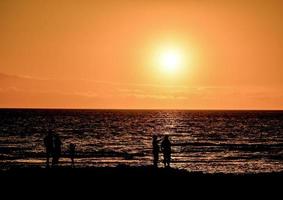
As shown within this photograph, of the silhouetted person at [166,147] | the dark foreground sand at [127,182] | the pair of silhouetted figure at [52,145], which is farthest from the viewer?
the silhouetted person at [166,147]

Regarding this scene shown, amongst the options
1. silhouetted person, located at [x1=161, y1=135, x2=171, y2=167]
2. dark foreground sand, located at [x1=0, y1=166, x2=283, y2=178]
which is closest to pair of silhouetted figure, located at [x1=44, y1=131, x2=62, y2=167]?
dark foreground sand, located at [x1=0, y1=166, x2=283, y2=178]

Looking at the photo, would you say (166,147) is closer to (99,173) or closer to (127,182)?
(99,173)

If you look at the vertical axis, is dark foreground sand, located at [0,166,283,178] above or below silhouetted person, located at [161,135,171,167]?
below

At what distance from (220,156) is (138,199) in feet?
113

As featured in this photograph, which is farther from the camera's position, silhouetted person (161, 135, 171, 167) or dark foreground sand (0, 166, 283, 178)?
silhouetted person (161, 135, 171, 167)

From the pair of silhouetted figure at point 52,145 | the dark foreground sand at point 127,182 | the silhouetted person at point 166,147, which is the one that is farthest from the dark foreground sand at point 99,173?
the silhouetted person at point 166,147

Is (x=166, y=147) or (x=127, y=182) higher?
(x=166, y=147)

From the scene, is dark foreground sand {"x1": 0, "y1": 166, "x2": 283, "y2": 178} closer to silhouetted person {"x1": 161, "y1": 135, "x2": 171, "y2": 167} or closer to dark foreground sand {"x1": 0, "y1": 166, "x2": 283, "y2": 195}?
dark foreground sand {"x1": 0, "y1": 166, "x2": 283, "y2": 195}

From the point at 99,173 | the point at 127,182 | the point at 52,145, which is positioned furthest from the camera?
the point at 52,145

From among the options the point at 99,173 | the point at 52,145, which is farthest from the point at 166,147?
the point at 52,145

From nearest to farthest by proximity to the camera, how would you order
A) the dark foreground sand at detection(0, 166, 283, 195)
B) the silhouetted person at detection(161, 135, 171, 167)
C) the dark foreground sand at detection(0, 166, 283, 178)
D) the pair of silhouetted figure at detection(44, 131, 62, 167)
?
the dark foreground sand at detection(0, 166, 283, 195) → the dark foreground sand at detection(0, 166, 283, 178) → the pair of silhouetted figure at detection(44, 131, 62, 167) → the silhouetted person at detection(161, 135, 171, 167)

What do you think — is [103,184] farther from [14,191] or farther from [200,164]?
[200,164]

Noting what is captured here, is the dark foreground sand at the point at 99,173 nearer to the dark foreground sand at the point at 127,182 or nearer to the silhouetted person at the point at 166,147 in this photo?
the dark foreground sand at the point at 127,182

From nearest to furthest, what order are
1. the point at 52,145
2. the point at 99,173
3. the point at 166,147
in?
1. the point at 99,173
2. the point at 52,145
3. the point at 166,147
